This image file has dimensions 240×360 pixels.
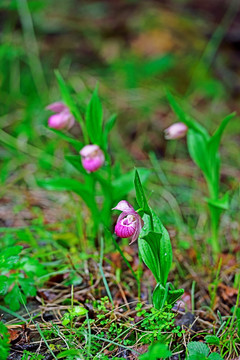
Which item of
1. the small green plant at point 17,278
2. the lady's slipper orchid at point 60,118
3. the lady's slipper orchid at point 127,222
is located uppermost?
the lady's slipper orchid at point 60,118

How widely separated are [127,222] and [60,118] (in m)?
0.66

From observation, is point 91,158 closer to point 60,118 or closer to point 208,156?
point 60,118

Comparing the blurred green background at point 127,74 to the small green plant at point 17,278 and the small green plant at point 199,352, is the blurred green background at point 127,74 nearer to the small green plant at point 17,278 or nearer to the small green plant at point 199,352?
the small green plant at point 17,278

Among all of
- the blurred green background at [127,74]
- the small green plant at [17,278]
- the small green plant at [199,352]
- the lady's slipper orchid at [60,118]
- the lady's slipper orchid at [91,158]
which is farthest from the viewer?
the blurred green background at [127,74]

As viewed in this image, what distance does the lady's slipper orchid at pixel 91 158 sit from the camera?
1.43m

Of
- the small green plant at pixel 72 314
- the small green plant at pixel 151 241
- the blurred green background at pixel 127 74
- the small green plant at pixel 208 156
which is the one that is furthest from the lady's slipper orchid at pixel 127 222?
the blurred green background at pixel 127 74

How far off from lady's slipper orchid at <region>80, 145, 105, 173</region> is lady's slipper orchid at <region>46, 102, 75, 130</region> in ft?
0.70

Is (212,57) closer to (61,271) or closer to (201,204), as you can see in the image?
(201,204)

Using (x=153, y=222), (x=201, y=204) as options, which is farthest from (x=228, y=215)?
(x=153, y=222)

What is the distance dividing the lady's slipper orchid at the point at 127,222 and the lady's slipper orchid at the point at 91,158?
341 mm

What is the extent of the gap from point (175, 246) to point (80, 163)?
53 cm

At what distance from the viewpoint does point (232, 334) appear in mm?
1138

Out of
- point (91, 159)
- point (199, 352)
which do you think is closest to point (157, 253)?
point (199, 352)

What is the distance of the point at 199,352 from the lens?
3.47 feet
